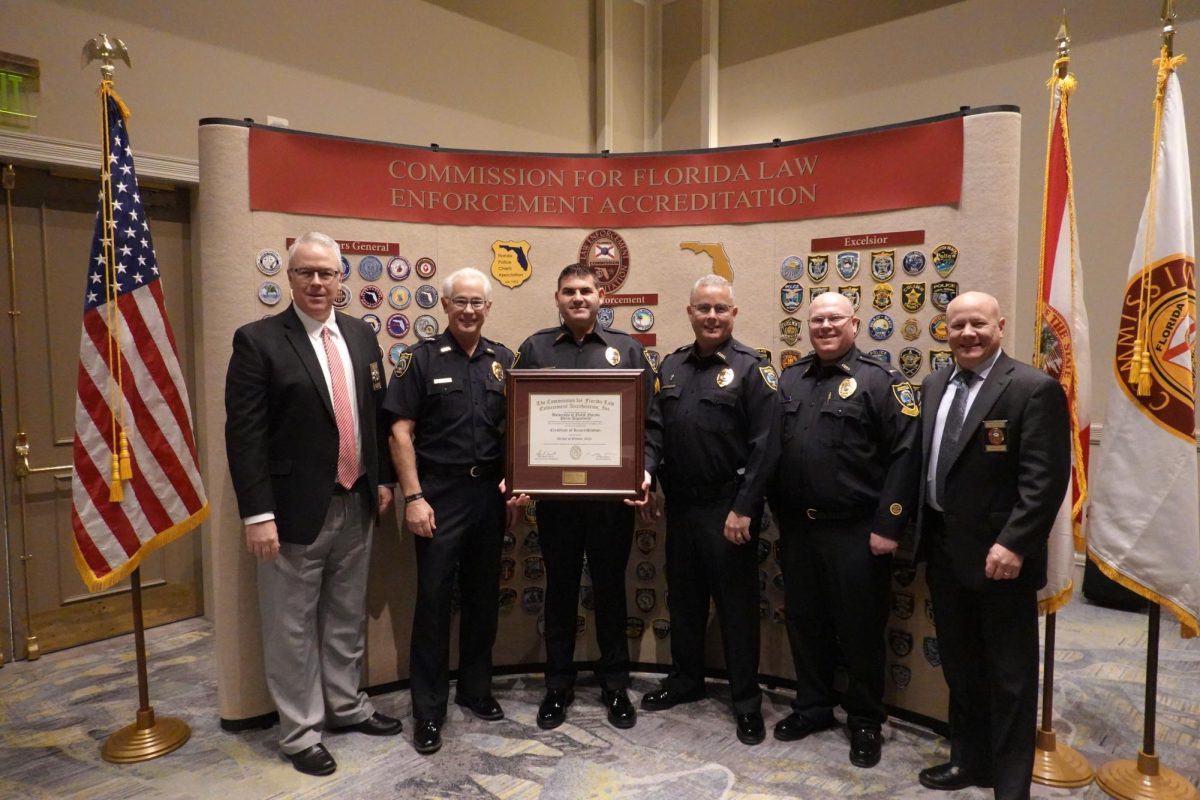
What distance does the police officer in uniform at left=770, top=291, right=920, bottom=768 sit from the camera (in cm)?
288

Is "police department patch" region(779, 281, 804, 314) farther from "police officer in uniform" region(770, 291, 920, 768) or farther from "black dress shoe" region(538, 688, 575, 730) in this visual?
"black dress shoe" region(538, 688, 575, 730)

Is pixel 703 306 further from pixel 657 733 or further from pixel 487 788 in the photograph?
pixel 487 788

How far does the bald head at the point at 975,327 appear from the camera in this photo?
251 cm

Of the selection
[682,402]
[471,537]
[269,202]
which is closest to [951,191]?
[682,402]

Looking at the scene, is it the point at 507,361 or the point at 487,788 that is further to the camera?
the point at 507,361

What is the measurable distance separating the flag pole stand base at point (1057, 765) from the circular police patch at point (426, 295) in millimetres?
2916

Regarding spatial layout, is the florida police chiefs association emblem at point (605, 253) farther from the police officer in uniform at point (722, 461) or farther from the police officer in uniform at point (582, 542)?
the police officer in uniform at point (722, 461)

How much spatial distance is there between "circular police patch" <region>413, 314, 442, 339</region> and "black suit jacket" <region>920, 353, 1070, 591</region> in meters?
2.14

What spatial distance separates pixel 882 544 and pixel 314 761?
2200 mm

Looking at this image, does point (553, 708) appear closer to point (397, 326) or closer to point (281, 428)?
point (281, 428)

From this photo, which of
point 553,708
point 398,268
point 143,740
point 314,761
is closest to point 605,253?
point 398,268

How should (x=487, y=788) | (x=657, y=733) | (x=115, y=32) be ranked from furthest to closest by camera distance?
(x=115, y=32), (x=657, y=733), (x=487, y=788)

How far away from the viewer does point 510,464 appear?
9.86 feet

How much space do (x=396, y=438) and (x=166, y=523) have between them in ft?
3.25
